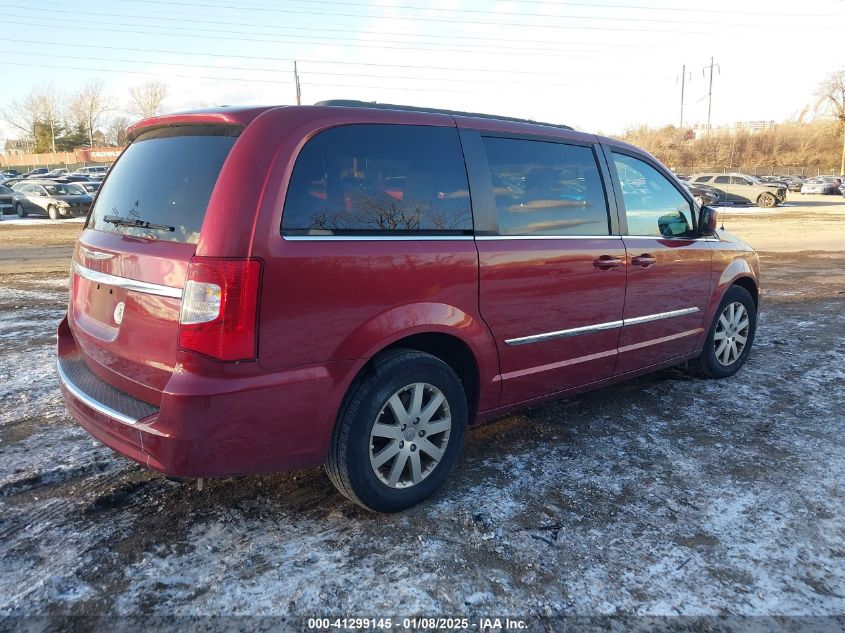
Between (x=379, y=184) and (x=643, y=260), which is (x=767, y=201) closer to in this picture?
(x=643, y=260)

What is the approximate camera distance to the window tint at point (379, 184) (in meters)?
2.64

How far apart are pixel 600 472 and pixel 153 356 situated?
2375 mm

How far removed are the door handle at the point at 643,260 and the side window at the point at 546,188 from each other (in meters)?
0.29

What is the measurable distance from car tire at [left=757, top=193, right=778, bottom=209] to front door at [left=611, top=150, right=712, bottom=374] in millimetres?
30692

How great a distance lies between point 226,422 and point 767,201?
3436 cm

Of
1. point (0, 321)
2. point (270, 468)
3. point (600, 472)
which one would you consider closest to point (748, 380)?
point (600, 472)

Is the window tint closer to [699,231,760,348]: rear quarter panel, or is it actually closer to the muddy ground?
the muddy ground

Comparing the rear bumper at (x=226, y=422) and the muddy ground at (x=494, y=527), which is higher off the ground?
the rear bumper at (x=226, y=422)

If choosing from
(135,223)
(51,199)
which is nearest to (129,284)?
(135,223)

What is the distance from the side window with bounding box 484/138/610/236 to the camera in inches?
132

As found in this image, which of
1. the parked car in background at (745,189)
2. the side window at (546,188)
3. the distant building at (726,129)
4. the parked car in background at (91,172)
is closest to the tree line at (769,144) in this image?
the distant building at (726,129)

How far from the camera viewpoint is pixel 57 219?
23.4 metres

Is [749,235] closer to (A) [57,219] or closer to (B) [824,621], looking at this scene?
(B) [824,621]

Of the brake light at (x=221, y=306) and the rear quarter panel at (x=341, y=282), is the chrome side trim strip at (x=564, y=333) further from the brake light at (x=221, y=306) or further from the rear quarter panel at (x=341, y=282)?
the brake light at (x=221, y=306)
